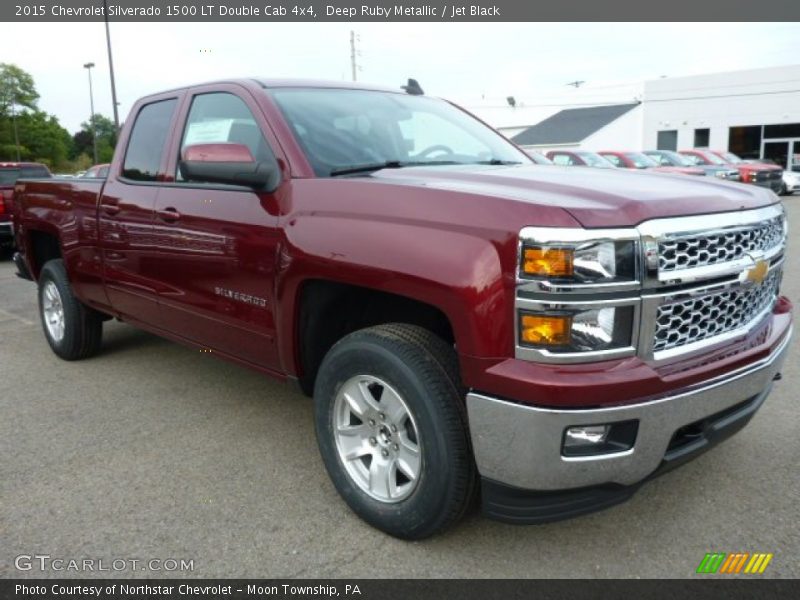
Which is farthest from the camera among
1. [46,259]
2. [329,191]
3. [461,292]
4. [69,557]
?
[46,259]

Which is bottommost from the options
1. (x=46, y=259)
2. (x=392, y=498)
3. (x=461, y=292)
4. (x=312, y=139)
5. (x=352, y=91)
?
(x=392, y=498)

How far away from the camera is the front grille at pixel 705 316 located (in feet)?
7.57

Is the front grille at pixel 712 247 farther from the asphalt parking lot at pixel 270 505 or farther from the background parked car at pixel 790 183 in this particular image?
the background parked car at pixel 790 183

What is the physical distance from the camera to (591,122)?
39.5 metres

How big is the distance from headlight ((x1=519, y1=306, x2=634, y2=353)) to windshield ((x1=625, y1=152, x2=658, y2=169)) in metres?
17.5

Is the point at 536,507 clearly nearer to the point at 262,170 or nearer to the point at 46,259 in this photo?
the point at 262,170

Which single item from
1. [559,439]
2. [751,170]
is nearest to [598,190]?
[559,439]

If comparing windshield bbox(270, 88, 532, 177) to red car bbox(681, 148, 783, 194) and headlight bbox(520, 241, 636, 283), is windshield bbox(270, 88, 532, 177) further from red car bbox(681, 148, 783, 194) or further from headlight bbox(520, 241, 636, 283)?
red car bbox(681, 148, 783, 194)

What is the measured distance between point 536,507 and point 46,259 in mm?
4994

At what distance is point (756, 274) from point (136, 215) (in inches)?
127

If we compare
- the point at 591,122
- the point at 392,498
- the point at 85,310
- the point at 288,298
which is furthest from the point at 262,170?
the point at 591,122

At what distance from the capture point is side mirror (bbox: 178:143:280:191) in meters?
3.02

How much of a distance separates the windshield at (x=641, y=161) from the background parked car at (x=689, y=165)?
614mm

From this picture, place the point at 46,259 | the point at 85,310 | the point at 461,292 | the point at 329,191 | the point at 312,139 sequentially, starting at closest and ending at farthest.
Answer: the point at 461,292 → the point at 329,191 → the point at 312,139 → the point at 85,310 → the point at 46,259
